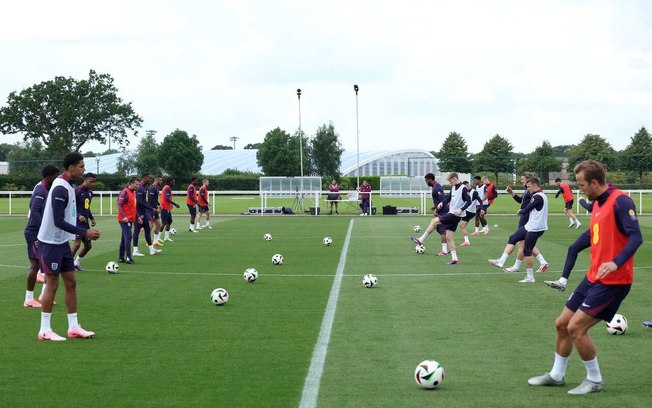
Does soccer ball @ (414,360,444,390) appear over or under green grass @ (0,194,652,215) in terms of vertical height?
over

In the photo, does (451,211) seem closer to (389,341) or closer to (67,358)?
(389,341)

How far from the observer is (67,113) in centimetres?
9906

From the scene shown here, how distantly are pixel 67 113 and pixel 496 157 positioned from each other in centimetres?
5422

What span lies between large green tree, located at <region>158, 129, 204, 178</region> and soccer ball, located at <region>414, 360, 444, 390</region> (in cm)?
8826

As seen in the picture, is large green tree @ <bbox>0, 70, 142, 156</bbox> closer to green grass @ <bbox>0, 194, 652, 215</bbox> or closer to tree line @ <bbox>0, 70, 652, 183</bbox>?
tree line @ <bbox>0, 70, 652, 183</bbox>

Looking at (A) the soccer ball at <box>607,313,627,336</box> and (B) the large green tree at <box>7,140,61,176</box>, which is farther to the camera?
(B) the large green tree at <box>7,140,61,176</box>

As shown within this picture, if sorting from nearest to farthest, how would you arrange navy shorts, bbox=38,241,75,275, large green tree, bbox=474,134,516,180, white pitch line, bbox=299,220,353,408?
1. white pitch line, bbox=299,220,353,408
2. navy shorts, bbox=38,241,75,275
3. large green tree, bbox=474,134,516,180

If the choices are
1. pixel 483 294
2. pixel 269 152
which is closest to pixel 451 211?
pixel 483 294

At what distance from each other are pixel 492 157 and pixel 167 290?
318 ft

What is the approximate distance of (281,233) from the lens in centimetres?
3222

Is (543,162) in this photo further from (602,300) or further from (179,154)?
(602,300)

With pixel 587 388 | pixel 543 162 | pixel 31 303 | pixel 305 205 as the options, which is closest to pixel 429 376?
pixel 587 388

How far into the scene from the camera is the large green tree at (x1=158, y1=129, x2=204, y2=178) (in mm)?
94188

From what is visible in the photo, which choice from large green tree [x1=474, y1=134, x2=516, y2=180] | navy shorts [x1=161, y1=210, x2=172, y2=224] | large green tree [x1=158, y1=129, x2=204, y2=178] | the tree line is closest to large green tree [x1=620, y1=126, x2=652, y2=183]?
the tree line
